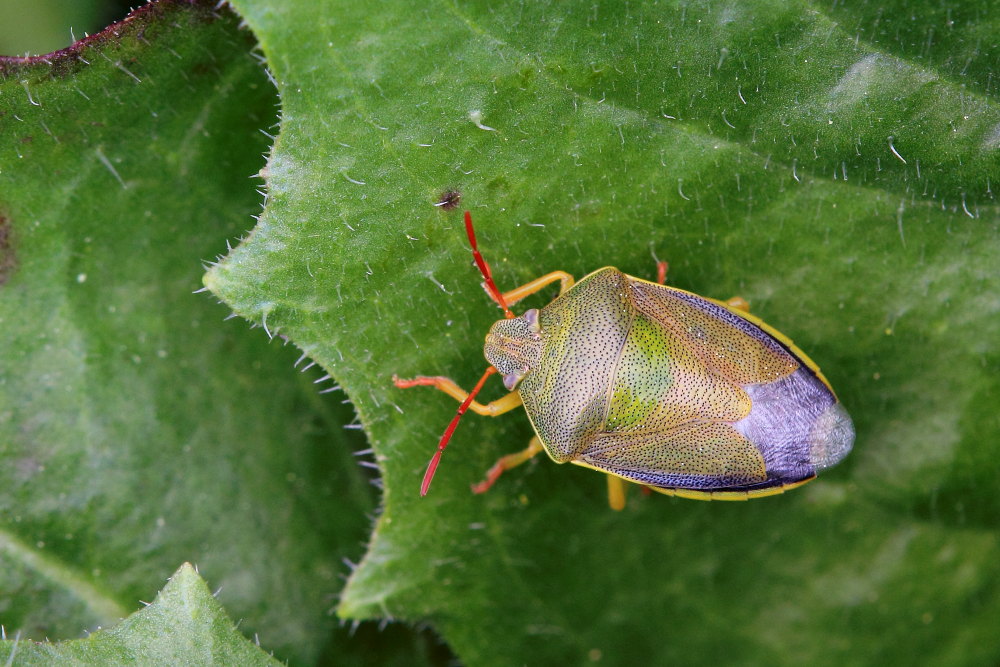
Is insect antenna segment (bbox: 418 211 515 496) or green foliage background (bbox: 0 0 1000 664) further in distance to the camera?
insect antenna segment (bbox: 418 211 515 496)

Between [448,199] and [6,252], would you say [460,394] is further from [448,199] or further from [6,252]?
[6,252]

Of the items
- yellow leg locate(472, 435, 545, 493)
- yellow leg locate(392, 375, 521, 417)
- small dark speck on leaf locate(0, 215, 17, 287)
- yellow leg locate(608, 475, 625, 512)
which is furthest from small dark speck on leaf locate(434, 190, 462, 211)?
small dark speck on leaf locate(0, 215, 17, 287)

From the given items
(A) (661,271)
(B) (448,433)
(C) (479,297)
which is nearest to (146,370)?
(B) (448,433)

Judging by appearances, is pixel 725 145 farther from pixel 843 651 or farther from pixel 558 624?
pixel 843 651

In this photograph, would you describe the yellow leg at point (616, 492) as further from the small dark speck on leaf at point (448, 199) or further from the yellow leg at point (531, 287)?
the small dark speck on leaf at point (448, 199)

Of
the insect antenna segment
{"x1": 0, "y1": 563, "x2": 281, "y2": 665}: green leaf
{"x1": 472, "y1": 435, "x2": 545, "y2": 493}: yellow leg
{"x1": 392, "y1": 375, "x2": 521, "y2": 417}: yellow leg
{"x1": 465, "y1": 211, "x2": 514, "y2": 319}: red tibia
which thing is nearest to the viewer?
{"x1": 0, "y1": 563, "x2": 281, "y2": 665}: green leaf

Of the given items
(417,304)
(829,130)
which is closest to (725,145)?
(829,130)

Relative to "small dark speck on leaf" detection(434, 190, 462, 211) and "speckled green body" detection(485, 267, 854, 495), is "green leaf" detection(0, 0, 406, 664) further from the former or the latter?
"speckled green body" detection(485, 267, 854, 495)
